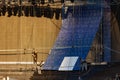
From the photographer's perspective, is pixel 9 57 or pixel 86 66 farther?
pixel 9 57

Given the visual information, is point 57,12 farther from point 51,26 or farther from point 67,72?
point 67,72

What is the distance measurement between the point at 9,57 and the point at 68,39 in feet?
→ 9.27

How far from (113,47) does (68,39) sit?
1801 millimetres

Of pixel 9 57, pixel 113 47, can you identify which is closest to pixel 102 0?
pixel 113 47

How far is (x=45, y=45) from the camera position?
20.5 m

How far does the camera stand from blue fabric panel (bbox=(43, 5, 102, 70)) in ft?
62.9

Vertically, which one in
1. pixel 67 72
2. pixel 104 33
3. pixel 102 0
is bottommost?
pixel 67 72

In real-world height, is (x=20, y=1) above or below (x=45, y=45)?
above

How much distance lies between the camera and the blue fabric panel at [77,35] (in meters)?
19.2

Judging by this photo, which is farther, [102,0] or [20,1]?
[20,1]

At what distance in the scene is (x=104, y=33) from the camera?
19344mm

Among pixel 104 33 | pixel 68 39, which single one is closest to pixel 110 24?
pixel 104 33

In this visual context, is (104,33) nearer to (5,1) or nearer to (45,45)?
(45,45)

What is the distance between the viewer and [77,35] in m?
19.4
